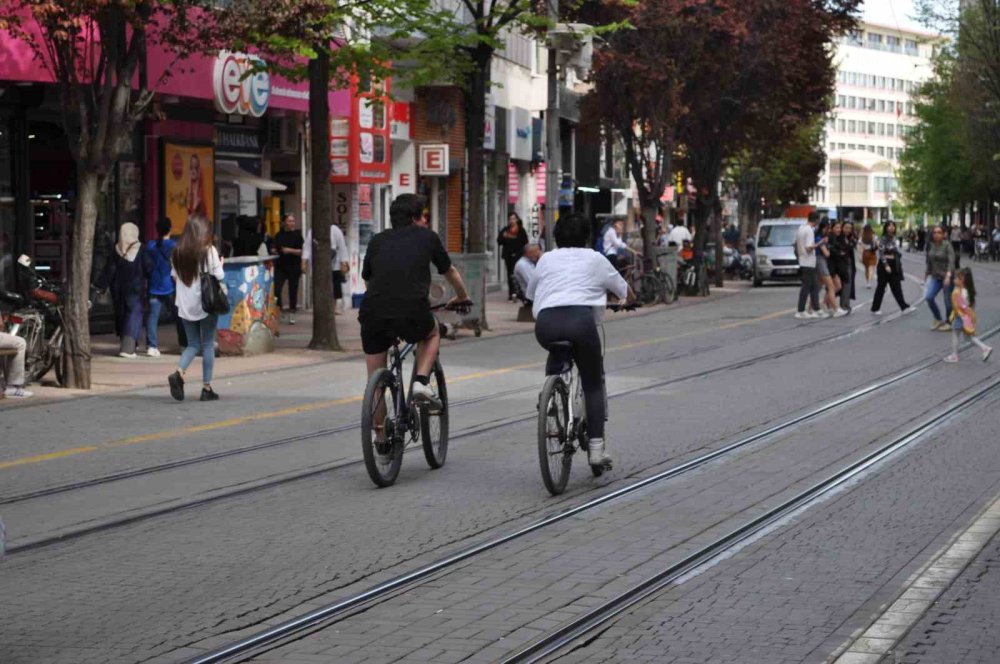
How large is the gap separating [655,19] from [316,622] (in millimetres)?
33340

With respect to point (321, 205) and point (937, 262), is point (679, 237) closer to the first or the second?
point (937, 262)

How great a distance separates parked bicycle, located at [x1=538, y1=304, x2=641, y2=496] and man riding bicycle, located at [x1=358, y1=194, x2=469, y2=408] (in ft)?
2.60

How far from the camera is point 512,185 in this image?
48688 mm

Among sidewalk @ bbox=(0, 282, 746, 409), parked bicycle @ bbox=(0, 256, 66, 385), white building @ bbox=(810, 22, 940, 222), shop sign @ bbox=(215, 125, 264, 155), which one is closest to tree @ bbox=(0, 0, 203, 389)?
parked bicycle @ bbox=(0, 256, 66, 385)

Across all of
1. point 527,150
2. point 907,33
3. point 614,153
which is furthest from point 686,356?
point 907,33

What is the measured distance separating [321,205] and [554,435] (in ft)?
43.5

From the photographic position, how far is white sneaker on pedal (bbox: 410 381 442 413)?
11.2 metres

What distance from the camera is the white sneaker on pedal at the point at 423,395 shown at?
11.2 m

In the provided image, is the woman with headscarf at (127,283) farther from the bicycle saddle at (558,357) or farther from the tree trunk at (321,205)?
the bicycle saddle at (558,357)

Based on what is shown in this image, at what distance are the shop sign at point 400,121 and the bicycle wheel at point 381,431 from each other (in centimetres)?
2580

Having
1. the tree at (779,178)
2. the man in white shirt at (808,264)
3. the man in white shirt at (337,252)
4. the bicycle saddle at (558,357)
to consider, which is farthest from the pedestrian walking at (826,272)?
the tree at (779,178)

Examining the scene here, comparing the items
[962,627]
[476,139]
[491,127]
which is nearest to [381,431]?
[962,627]

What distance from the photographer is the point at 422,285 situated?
36.6 feet

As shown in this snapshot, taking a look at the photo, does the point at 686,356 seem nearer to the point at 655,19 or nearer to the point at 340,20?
the point at 340,20
